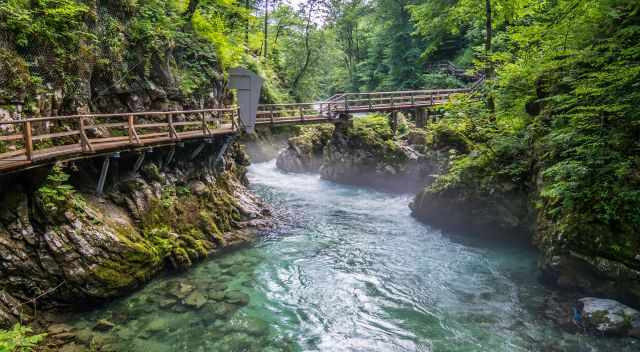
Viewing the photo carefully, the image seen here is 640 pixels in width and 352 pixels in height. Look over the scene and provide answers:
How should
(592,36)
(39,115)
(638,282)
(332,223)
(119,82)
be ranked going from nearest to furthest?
(638,282) → (39,115) → (592,36) → (119,82) → (332,223)

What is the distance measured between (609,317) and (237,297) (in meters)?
7.77

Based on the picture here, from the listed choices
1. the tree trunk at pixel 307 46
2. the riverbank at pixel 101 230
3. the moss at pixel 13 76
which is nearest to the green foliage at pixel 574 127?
the riverbank at pixel 101 230

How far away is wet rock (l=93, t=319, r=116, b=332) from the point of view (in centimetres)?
716

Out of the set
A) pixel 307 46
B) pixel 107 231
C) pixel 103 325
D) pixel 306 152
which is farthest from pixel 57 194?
pixel 307 46

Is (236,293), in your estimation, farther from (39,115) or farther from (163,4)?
(163,4)

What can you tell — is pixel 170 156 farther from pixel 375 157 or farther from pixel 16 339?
pixel 375 157

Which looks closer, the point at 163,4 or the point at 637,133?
the point at 637,133

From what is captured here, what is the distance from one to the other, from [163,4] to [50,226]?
8924 mm

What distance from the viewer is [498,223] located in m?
12.4

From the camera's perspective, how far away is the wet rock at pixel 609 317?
6.98 m

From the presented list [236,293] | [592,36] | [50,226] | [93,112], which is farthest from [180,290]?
[592,36]

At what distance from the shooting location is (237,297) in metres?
8.80

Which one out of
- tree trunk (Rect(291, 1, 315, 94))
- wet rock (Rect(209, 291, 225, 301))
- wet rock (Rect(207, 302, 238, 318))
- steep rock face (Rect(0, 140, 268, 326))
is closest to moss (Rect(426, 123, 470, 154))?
steep rock face (Rect(0, 140, 268, 326))

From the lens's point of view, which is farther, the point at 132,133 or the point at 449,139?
the point at 449,139
